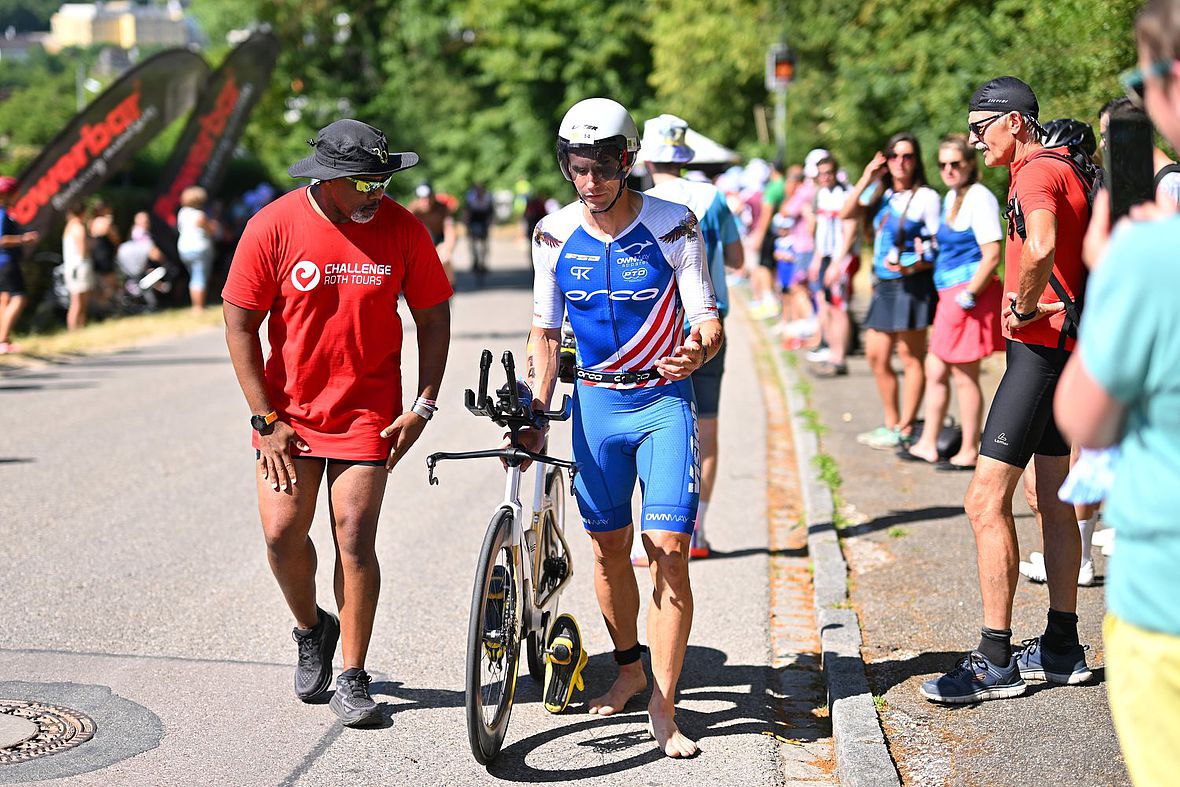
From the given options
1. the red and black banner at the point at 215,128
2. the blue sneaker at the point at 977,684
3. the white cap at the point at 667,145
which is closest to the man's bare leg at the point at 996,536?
the blue sneaker at the point at 977,684

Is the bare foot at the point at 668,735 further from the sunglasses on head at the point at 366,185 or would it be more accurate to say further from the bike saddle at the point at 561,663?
the sunglasses on head at the point at 366,185

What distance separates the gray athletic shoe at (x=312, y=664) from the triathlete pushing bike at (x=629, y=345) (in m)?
1.19

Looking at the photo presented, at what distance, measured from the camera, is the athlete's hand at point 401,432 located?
5156mm

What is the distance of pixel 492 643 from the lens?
4711 mm

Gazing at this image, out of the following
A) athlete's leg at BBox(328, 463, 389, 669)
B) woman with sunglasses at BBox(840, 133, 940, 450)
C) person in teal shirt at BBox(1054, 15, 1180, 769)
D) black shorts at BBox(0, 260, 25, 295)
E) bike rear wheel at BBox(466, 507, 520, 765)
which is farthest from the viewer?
black shorts at BBox(0, 260, 25, 295)

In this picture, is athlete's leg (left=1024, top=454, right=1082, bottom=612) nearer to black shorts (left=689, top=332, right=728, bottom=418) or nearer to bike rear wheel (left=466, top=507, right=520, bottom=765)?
bike rear wheel (left=466, top=507, right=520, bottom=765)

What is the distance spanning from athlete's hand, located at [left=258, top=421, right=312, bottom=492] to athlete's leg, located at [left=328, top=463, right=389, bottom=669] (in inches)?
6.1

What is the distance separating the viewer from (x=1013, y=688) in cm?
→ 516

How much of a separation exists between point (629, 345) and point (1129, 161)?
1988 millimetres

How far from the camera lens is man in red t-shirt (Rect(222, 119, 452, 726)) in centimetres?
502

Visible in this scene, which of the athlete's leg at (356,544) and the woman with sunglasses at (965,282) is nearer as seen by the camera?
the athlete's leg at (356,544)

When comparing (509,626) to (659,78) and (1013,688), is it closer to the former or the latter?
(1013,688)

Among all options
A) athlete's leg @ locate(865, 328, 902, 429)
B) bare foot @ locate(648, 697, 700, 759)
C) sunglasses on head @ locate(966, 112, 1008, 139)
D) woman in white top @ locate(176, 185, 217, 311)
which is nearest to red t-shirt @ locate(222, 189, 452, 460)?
bare foot @ locate(648, 697, 700, 759)

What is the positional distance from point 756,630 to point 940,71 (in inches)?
527
